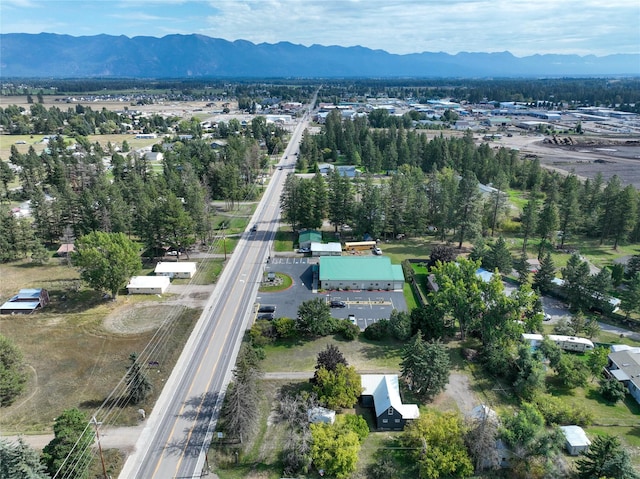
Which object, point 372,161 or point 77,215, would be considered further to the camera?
point 372,161

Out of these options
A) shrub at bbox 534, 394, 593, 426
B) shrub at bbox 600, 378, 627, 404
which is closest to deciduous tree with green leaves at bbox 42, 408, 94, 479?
shrub at bbox 534, 394, 593, 426

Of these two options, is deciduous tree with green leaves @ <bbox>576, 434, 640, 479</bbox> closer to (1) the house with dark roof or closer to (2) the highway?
(1) the house with dark roof

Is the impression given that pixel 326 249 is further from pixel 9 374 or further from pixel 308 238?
pixel 9 374

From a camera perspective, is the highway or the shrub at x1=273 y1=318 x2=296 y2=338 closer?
the highway

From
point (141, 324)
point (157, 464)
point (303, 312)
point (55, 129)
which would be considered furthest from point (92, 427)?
point (55, 129)

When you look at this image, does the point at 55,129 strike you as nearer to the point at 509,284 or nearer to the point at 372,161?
the point at 372,161
